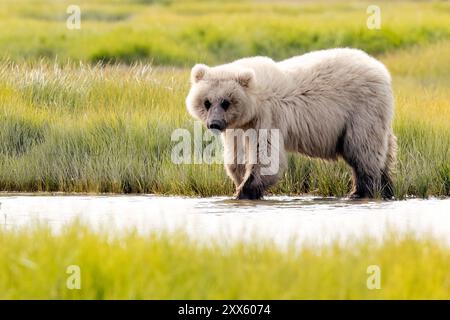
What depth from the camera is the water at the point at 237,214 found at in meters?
7.52

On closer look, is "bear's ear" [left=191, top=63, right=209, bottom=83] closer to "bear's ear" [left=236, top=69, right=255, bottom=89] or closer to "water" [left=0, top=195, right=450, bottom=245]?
"bear's ear" [left=236, top=69, right=255, bottom=89]

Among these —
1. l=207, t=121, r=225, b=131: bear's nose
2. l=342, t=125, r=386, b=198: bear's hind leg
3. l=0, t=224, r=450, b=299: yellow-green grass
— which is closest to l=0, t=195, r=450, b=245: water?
l=342, t=125, r=386, b=198: bear's hind leg

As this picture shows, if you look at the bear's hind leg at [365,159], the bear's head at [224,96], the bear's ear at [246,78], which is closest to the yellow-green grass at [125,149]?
the bear's hind leg at [365,159]

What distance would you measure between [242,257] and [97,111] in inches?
277

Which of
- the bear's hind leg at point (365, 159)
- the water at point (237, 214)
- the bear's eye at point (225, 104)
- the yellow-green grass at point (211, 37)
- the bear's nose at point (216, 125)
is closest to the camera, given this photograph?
the water at point (237, 214)

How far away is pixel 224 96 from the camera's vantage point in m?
8.78

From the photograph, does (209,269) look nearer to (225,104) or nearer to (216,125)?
(216,125)

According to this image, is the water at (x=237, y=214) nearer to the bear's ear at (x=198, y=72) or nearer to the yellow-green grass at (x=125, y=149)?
the yellow-green grass at (x=125, y=149)

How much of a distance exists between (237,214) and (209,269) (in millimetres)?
3113

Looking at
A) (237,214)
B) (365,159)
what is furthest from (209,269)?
(365,159)

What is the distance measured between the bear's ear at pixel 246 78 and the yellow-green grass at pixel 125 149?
138 cm

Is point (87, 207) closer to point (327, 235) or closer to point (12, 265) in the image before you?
point (327, 235)

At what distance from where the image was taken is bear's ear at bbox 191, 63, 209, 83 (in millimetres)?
8820

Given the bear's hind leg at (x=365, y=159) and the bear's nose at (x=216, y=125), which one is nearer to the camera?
the bear's nose at (x=216, y=125)
